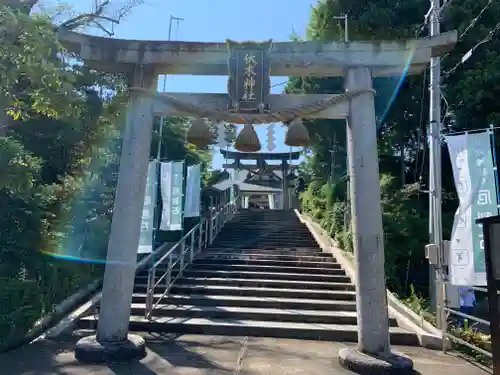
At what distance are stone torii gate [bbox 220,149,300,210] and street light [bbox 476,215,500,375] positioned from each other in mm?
24729

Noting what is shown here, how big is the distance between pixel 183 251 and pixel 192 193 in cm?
210

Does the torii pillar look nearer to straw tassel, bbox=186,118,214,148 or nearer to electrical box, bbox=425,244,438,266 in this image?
straw tassel, bbox=186,118,214,148

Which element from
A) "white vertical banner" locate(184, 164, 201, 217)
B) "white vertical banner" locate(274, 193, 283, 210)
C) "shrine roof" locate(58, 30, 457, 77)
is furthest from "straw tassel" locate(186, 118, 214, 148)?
"white vertical banner" locate(274, 193, 283, 210)

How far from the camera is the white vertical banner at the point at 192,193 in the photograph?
10953 millimetres

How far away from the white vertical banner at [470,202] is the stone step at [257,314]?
196 centimetres

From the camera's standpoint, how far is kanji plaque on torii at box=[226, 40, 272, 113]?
5.72 meters

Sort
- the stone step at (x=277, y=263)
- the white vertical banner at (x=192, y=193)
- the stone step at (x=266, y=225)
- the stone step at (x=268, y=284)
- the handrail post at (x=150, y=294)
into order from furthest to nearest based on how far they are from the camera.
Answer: the stone step at (x=266, y=225), the white vertical banner at (x=192, y=193), the stone step at (x=277, y=263), the stone step at (x=268, y=284), the handrail post at (x=150, y=294)

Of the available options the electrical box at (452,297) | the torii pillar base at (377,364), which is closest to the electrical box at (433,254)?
the electrical box at (452,297)

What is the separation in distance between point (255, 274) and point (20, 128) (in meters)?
6.71

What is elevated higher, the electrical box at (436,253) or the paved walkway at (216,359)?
the electrical box at (436,253)

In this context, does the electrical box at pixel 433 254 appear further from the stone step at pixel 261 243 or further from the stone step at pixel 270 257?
the stone step at pixel 261 243

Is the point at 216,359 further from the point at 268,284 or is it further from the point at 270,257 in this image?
the point at 270,257

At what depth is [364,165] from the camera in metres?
5.48

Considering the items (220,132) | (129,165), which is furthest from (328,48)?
(129,165)
